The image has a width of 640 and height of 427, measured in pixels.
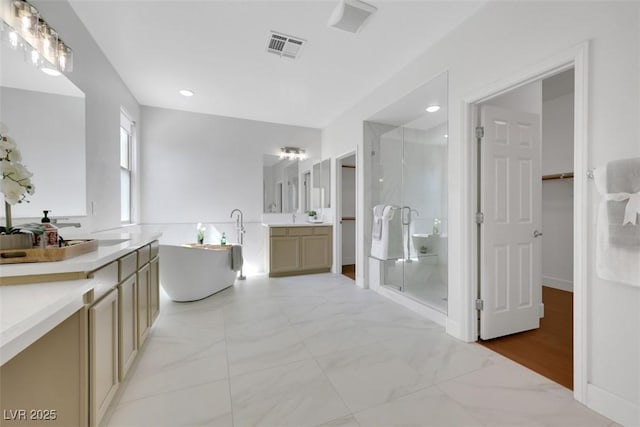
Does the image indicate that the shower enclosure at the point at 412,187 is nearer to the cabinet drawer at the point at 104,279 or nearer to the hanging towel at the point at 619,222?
the hanging towel at the point at 619,222

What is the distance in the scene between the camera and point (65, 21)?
2.06 meters

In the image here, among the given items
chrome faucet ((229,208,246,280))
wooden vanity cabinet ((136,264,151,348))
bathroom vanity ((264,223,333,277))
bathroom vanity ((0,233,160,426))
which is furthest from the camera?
chrome faucet ((229,208,246,280))

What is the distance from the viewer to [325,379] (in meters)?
1.76

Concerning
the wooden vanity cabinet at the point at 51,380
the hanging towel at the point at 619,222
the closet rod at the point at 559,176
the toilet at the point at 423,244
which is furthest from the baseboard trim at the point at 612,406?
the closet rod at the point at 559,176

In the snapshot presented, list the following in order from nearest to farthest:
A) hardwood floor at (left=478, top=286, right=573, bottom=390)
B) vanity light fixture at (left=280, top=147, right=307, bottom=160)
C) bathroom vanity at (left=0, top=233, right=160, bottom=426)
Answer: bathroom vanity at (left=0, top=233, right=160, bottom=426) → hardwood floor at (left=478, top=286, right=573, bottom=390) → vanity light fixture at (left=280, top=147, right=307, bottom=160)

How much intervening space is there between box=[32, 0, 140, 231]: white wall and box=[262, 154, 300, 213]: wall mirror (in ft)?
7.41

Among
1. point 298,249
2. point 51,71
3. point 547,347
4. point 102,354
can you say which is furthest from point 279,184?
point 547,347

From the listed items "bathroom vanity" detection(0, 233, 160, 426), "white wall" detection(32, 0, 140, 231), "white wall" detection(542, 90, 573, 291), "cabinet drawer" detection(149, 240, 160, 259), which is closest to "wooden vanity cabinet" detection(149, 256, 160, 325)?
"cabinet drawer" detection(149, 240, 160, 259)

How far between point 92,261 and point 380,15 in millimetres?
2597

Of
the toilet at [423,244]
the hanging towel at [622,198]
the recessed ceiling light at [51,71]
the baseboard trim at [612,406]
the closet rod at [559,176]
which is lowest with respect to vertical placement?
the baseboard trim at [612,406]

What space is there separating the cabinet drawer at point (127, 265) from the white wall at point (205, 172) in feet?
8.85

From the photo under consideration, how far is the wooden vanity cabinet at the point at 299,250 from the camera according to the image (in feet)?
14.3

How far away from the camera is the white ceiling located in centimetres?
213

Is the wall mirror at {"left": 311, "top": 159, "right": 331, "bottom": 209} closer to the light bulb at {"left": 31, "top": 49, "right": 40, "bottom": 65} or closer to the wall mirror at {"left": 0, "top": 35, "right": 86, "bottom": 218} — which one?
the wall mirror at {"left": 0, "top": 35, "right": 86, "bottom": 218}
